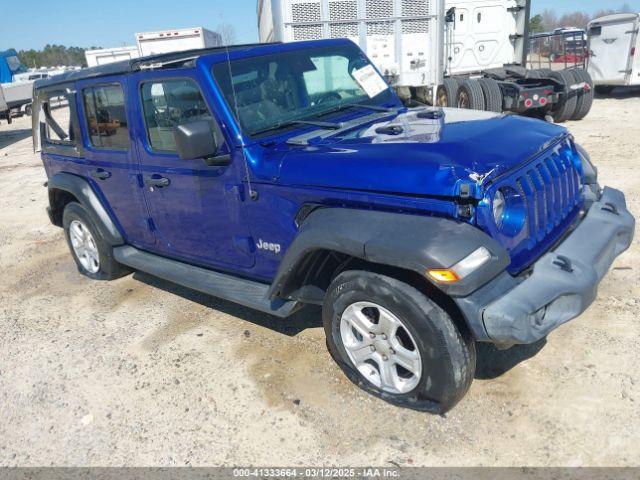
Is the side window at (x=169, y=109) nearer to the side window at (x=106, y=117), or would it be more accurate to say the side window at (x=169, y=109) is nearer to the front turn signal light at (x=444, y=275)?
A: the side window at (x=106, y=117)

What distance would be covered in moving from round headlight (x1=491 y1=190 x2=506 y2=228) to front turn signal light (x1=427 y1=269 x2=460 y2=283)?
0.42 m

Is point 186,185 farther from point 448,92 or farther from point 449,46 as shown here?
point 449,46

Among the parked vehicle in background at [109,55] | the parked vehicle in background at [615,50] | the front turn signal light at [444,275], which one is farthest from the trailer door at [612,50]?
the parked vehicle in background at [109,55]

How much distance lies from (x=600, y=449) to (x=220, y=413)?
2053 mm

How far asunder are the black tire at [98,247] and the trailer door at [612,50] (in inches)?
560

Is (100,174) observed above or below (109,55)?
below

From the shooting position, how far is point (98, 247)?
16.5ft

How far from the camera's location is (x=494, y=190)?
2668mm

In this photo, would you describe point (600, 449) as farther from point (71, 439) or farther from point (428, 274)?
point (71, 439)

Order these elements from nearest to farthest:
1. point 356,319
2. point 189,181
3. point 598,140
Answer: point 356,319, point 189,181, point 598,140

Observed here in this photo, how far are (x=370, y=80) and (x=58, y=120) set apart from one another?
2954mm

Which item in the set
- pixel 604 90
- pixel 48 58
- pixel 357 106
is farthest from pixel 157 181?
pixel 48 58

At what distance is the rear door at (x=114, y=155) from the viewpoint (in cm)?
422

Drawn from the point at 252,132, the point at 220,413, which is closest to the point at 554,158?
the point at 252,132
